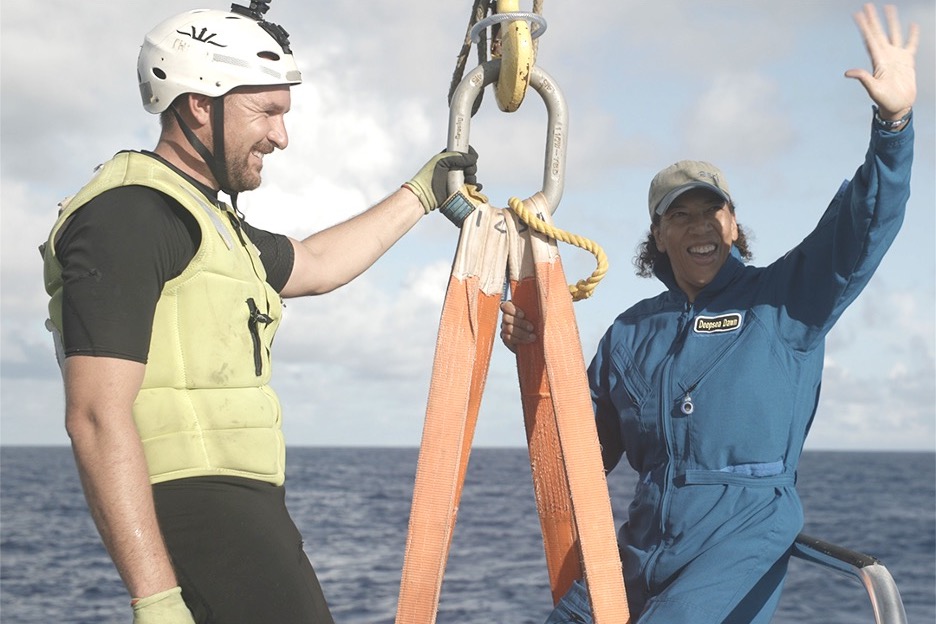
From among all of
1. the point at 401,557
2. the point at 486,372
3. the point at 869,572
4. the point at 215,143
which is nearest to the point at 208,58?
the point at 215,143

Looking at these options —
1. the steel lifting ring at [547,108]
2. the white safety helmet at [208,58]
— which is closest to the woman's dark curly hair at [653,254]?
the steel lifting ring at [547,108]

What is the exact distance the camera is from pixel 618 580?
356cm

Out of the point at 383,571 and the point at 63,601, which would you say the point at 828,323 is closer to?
the point at 63,601

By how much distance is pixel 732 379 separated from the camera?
12.5 ft

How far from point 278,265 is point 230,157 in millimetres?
655

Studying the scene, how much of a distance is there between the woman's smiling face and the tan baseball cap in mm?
42

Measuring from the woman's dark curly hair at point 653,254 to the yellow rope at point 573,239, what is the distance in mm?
664

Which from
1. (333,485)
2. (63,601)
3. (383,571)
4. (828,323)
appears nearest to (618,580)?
(828,323)

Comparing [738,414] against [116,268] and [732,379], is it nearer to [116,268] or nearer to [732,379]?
[732,379]

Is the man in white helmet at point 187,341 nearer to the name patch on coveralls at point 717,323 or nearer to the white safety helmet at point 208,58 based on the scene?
the white safety helmet at point 208,58

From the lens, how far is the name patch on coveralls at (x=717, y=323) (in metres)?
3.93

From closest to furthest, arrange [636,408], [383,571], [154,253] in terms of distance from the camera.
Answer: [154,253]
[636,408]
[383,571]

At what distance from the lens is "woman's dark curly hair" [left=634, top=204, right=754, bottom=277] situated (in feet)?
14.3

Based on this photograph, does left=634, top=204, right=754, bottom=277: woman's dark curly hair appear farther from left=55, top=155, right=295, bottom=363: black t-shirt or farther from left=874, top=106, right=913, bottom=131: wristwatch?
left=55, top=155, right=295, bottom=363: black t-shirt
